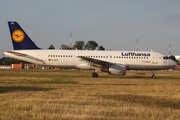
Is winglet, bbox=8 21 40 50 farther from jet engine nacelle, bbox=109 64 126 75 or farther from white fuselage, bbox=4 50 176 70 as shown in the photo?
jet engine nacelle, bbox=109 64 126 75

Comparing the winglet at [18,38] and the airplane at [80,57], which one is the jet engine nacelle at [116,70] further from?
the winglet at [18,38]

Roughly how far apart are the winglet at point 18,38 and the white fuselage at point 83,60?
1079mm

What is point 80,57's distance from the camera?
3991cm

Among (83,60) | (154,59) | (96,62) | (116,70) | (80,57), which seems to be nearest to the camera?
(116,70)

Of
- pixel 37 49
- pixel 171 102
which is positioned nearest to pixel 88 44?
pixel 37 49

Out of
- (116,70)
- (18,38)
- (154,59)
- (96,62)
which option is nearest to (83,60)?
(96,62)

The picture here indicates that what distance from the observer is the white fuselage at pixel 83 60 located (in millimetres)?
41125

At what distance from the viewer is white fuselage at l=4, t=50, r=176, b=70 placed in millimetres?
41125

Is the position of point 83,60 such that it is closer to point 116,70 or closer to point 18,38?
point 116,70

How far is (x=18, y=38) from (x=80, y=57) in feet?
30.8

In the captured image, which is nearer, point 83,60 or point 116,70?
point 116,70

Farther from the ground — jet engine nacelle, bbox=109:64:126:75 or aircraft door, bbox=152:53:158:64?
aircraft door, bbox=152:53:158:64

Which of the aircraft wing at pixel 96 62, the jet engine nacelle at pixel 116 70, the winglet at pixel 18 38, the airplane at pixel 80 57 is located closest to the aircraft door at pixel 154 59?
the airplane at pixel 80 57

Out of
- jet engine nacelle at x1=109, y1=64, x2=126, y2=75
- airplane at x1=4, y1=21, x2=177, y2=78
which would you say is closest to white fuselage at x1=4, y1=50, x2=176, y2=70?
airplane at x1=4, y1=21, x2=177, y2=78
